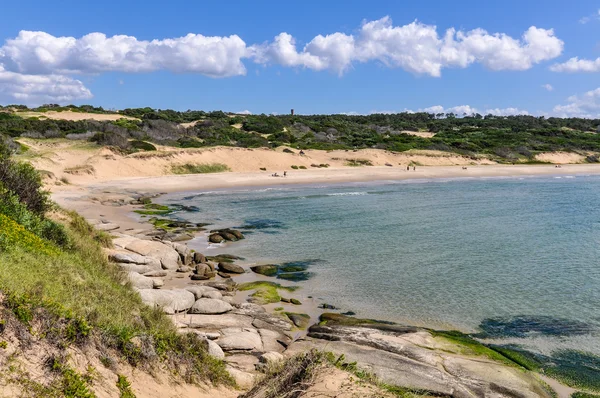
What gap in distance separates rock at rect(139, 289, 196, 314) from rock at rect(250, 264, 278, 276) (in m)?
5.27

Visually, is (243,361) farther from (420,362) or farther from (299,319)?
(420,362)

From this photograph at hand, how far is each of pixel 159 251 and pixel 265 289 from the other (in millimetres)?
5042

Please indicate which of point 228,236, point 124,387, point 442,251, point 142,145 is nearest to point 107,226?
point 228,236

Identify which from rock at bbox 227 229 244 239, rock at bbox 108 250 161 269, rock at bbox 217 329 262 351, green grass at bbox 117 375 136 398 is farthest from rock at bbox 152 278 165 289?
rock at bbox 227 229 244 239

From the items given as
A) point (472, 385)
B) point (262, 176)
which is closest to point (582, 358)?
point (472, 385)

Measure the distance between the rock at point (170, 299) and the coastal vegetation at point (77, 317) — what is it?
1138 millimetres

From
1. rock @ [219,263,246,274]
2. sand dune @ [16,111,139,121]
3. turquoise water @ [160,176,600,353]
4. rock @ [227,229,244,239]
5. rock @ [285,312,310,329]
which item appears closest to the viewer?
rock @ [285,312,310,329]

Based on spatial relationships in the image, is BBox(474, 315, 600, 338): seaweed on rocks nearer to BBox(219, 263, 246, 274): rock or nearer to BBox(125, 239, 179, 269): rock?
BBox(219, 263, 246, 274): rock

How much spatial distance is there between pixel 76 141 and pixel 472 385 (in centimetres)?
5563

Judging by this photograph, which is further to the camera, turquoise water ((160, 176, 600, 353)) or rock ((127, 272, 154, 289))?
turquoise water ((160, 176, 600, 353))

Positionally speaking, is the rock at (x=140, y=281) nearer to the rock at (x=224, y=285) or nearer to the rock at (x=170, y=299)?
the rock at (x=170, y=299)

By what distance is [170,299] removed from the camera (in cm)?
1368

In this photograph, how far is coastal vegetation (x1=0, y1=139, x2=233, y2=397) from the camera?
21.9 ft

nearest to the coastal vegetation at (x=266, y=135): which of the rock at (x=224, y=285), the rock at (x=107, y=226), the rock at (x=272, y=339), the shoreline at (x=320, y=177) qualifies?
the shoreline at (x=320, y=177)
